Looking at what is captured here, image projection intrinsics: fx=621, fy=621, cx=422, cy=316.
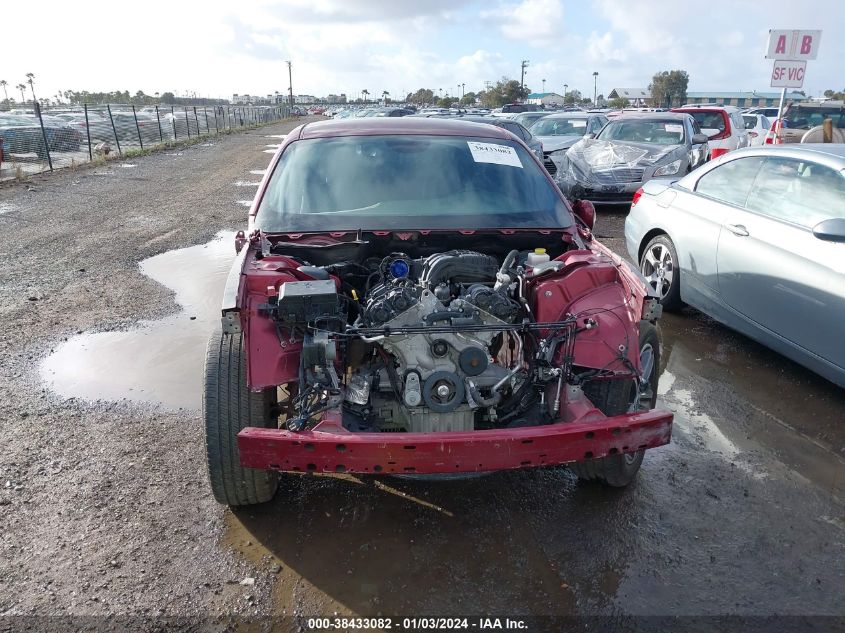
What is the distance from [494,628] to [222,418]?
1471mm

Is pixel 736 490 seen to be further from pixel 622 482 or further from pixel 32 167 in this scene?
pixel 32 167

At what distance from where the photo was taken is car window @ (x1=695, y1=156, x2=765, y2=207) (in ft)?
16.8

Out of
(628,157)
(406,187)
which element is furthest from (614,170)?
(406,187)

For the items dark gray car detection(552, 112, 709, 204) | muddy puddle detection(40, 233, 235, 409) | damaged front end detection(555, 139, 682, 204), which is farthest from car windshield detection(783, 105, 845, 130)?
muddy puddle detection(40, 233, 235, 409)

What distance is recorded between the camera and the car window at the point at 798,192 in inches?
168

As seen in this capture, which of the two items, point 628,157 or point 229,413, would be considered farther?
point 628,157

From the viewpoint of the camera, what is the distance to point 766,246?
14.9ft

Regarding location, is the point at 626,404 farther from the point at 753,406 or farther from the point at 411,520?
the point at 753,406

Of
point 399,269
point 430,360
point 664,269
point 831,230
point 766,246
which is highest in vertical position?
point 831,230

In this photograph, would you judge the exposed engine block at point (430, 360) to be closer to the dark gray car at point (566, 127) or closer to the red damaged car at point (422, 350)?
the red damaged car at point (422, 350)

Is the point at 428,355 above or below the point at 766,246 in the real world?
below

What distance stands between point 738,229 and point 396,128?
2774mm

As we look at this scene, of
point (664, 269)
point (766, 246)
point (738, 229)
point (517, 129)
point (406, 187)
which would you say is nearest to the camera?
point (406, 187)

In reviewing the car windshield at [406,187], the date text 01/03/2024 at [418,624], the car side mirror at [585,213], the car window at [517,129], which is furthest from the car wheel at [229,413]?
the car window at [517,129]
